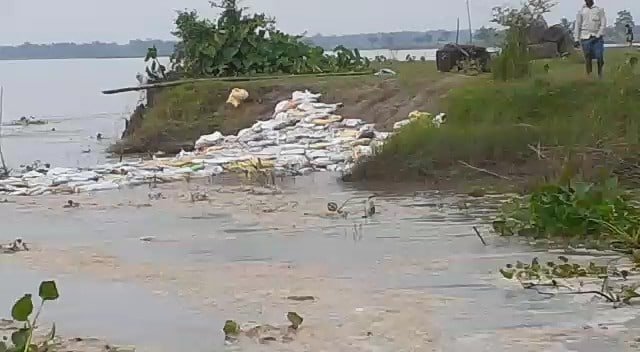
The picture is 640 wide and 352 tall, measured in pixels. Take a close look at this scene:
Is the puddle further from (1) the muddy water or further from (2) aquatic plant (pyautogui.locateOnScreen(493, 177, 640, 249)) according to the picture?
(2) aquatic plant (pyautogui.locateOnScreen(493, 177, 640, 249))

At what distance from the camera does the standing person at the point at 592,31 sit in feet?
54.9

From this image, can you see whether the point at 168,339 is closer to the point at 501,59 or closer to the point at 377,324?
the point at 377,324

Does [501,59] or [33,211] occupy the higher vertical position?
[501,59]

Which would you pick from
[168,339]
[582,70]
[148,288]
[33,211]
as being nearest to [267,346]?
[168,339]

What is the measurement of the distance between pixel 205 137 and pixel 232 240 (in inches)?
400

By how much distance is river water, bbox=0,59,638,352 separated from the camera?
6547mm

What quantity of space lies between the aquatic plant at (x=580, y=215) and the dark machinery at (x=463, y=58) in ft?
38.9

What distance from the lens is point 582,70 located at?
60.1 feet

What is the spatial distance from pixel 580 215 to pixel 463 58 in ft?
45.0

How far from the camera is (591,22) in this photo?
55.3ft

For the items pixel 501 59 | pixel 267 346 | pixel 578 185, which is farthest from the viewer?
pixel 501 59

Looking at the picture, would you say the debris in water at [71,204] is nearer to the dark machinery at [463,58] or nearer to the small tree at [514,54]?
the small tree at [514,54]

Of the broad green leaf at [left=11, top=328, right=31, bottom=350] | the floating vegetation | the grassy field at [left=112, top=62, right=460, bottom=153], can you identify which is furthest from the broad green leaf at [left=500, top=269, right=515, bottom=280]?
the grassy field at [left=112, top=62, right=460, bottom=153]

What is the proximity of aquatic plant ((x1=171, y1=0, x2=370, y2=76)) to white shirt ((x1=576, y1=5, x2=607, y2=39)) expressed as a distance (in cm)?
945
